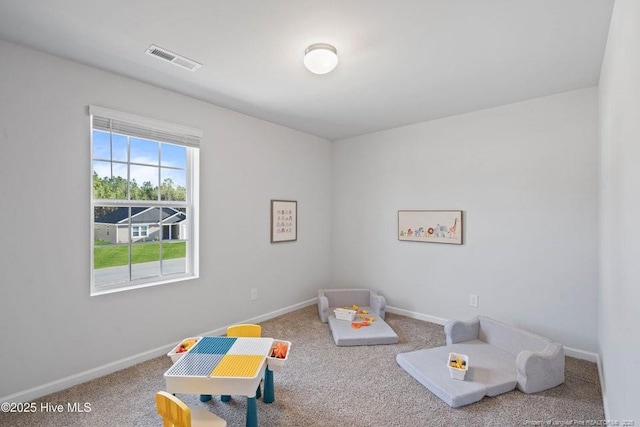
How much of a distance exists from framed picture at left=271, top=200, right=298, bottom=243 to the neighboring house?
1117 mm

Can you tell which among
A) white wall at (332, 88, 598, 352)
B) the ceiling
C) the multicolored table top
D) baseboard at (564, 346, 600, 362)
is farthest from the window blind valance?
baseboard at (564, 346, 600, 362)

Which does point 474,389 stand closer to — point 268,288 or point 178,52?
point 268,288

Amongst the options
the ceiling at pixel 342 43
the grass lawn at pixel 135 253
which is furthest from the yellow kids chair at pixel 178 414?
the ceiling at pixel 342 43

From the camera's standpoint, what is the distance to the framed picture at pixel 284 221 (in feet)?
12.9

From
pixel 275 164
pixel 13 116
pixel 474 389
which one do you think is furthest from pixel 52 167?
pixel 474 389

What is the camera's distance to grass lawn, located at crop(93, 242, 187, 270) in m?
2.56

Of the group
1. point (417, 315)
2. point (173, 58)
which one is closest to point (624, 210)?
point (417, 315)

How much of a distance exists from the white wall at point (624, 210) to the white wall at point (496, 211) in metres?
1.05

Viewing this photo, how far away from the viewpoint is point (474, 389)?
7.11 feet

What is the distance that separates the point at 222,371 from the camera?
1.77 metres

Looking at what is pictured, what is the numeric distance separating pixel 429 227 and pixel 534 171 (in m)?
1.22

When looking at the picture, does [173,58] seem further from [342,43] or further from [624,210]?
[624,210]

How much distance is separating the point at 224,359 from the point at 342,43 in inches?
86.5

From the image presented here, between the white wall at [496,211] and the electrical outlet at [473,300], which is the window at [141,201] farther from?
the electrical outlet at [473,300]
